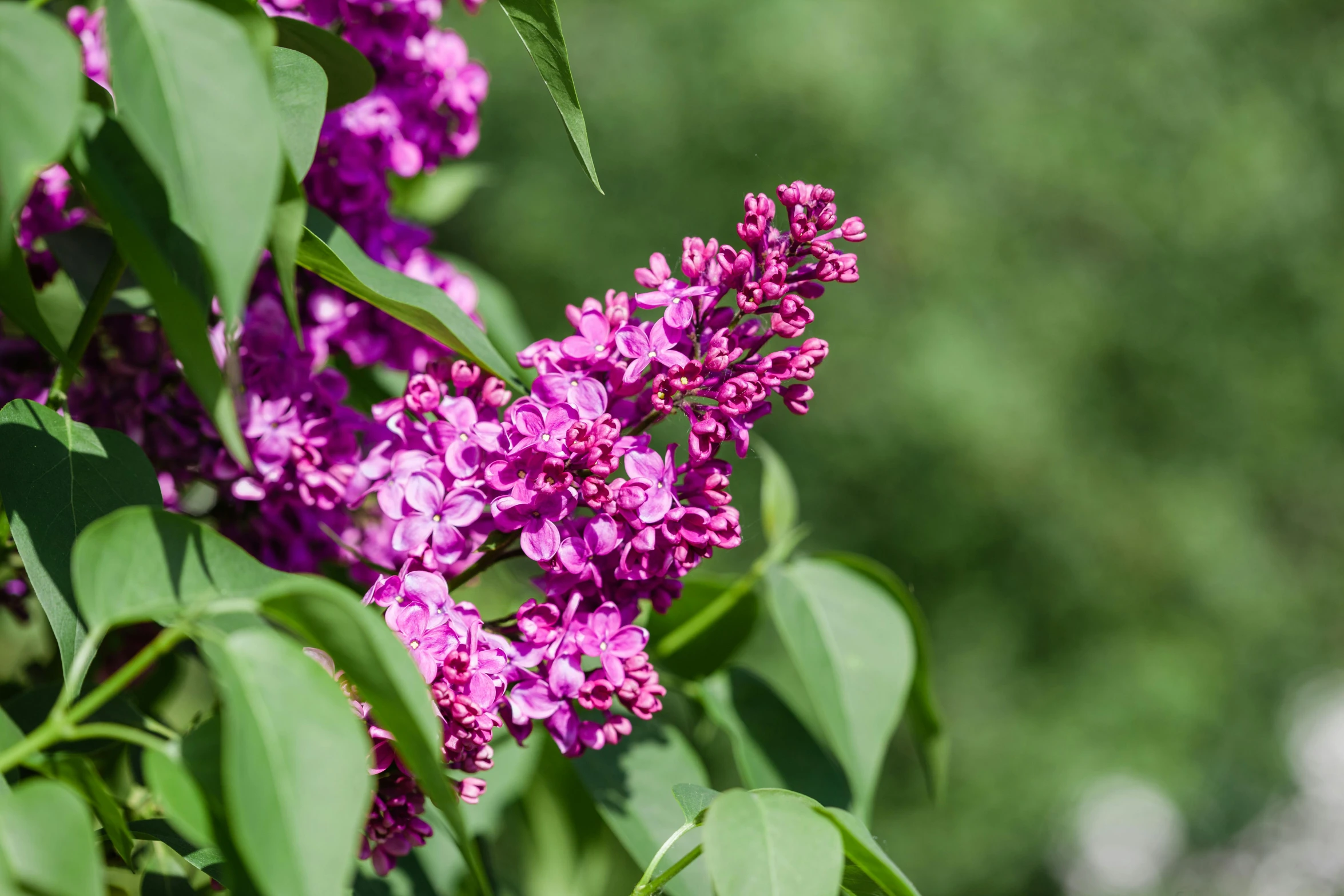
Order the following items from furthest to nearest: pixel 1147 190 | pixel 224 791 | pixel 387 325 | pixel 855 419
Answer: pixel 1147 190 < pixel 855 419 < pixel 387 325 < pixel 224 791

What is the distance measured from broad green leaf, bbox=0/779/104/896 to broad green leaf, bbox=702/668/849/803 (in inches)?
15.3

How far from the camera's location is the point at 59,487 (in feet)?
1.33

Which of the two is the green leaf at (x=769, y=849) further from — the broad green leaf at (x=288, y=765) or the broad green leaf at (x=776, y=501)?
the broad green leaf at (x=776, y=501)

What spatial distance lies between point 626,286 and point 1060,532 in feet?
6.88

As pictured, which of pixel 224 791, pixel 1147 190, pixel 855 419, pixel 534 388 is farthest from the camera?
pixel 1147 190

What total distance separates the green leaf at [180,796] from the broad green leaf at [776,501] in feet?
1.59

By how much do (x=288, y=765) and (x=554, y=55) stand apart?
293 mm

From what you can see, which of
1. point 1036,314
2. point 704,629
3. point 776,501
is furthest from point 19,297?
point 1036,314

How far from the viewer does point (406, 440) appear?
0.52m

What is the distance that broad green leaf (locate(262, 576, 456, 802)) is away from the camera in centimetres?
29

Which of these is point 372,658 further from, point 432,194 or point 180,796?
point 432,194

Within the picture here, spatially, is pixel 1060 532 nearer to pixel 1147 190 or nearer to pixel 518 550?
pixel 1147 190

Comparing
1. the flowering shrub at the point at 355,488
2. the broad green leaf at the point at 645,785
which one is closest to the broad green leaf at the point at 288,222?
the flowering shrub at the point at 355,488

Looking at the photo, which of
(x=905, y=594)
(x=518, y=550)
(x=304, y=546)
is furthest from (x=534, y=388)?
(x=905, y=594)
